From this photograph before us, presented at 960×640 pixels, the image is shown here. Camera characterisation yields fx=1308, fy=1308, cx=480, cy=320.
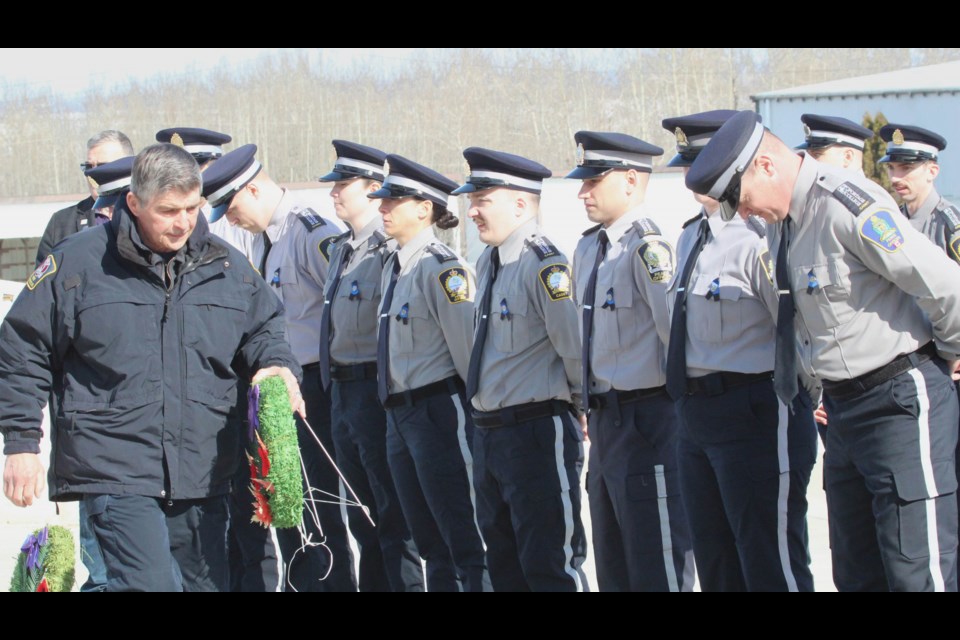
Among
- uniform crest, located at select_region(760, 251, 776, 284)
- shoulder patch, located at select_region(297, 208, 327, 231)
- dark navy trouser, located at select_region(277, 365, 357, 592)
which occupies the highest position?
shoulder patch, located at select_region(297, 208, 327, 231)

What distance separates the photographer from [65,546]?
508 cm

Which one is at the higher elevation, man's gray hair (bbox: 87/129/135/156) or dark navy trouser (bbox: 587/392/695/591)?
man's gray hair (bbox: 87/129/135/156)

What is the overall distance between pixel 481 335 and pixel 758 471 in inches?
54.9

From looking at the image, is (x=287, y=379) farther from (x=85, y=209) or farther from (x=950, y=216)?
(x=950, y=216)

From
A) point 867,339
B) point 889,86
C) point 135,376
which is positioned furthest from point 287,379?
point 889,86

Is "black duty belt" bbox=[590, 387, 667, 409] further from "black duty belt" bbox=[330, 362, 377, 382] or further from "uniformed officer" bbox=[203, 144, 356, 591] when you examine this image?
"uniformed officer" bbox=[203, 144, 356, 591]

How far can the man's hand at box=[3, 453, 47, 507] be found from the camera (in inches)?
171

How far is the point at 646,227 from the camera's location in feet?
18.4

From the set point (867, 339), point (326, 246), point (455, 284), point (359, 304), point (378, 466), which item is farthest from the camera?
point (326, 246)

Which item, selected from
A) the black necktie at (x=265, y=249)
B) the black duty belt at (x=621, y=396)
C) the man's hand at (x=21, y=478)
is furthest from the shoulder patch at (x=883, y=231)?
the black necktie at (x=265, y=249)

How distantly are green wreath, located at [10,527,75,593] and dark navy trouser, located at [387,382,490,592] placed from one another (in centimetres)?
156

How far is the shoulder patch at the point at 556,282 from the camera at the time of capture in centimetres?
562

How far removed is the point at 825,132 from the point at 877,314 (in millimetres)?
2414

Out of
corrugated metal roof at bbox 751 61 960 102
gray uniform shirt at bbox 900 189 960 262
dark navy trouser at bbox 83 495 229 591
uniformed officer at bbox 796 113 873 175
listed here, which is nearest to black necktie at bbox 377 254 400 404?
dark navy trouser at bbox 83 495 229 591
